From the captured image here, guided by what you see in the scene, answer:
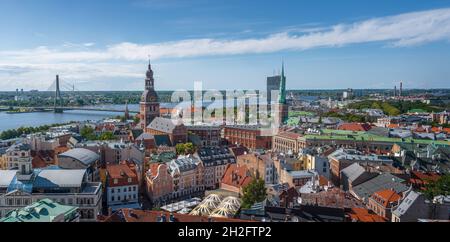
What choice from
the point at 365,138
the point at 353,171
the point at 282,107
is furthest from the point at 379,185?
the point at 282,107

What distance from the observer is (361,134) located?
1509 cm

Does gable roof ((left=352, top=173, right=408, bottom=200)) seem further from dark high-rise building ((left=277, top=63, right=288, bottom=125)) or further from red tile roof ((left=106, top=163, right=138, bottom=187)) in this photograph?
dark high-rise building ((left=277, top=63, right=288, bottom=125))

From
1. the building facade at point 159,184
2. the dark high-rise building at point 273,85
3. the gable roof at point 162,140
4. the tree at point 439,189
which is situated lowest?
the building facade at point 159,184

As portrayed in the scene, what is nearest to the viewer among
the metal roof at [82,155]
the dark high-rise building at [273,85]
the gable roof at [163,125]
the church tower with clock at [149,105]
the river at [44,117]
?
the metal roof at [82,155]

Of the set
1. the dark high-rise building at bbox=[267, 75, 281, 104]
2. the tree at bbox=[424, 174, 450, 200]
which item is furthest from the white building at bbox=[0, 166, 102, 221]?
the dark high-rise building at bbox=[267, 75, 281, 104]

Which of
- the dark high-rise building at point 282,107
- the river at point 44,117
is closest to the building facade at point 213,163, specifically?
the dark high-rise building at point 282,107

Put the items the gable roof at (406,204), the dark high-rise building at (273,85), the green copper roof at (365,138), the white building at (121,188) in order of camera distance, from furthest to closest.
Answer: the dark high-rise building at (273,85) → the green copper roof at (365,138) → the white building at (121,188) → the gable roof at (406,204)

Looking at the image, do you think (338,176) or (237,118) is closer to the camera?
(338,176)

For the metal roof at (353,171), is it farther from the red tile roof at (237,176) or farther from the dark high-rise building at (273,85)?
the dark high-rise building at (273,85)

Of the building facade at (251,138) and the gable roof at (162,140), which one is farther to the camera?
the building facade at (251,138)

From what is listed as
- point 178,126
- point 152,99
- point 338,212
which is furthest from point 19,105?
point 338,212

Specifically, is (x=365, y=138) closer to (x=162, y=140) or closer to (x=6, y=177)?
(x=162, y=140)
